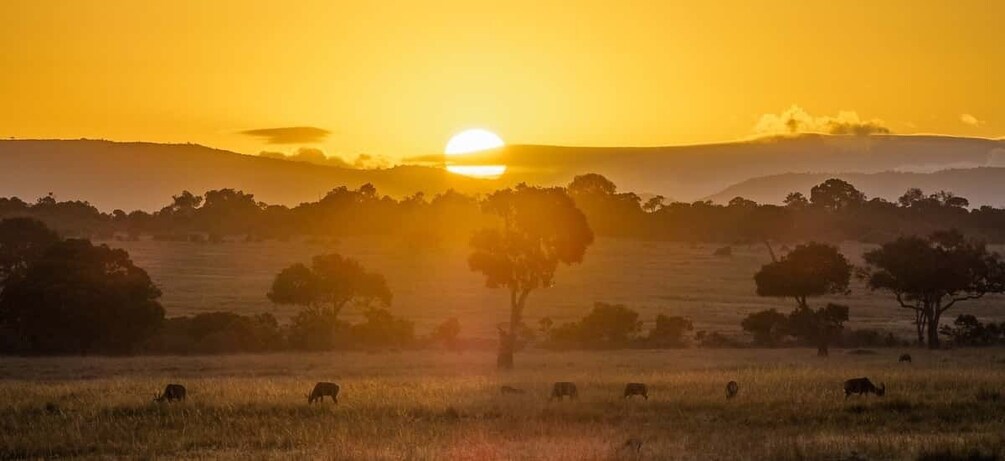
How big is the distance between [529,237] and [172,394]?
2853cm

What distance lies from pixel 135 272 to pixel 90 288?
12.4 ft

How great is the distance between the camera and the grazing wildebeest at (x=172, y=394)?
93.1 ft

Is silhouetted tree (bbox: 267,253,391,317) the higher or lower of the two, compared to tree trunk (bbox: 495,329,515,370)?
higher

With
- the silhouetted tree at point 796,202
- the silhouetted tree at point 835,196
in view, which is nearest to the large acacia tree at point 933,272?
the silhouetted tree at point 796,202

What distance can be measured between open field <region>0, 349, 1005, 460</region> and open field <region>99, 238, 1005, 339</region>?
41.5 meters

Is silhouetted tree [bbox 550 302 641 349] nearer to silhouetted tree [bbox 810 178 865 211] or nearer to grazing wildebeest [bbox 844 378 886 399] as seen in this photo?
grazing wildebeest [bbox 844 378 886 399]

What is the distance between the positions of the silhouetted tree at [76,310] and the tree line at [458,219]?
71.0 metres

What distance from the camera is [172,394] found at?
28594 mm

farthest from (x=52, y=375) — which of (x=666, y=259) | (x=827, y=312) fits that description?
(x=666, y=259)

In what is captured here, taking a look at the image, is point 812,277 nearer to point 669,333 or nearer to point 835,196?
point 669,333

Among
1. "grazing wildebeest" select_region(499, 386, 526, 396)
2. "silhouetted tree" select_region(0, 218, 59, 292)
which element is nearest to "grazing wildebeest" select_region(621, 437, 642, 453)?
"grazing wildebeest" select_region(499, 386, 526, 396)

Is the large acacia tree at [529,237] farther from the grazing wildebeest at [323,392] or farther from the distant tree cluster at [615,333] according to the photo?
the grazing wildebeest at [323,392]

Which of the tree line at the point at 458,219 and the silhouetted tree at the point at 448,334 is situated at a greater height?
the tree line at the point at 458,219

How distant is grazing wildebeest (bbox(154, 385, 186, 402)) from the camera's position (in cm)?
2837
